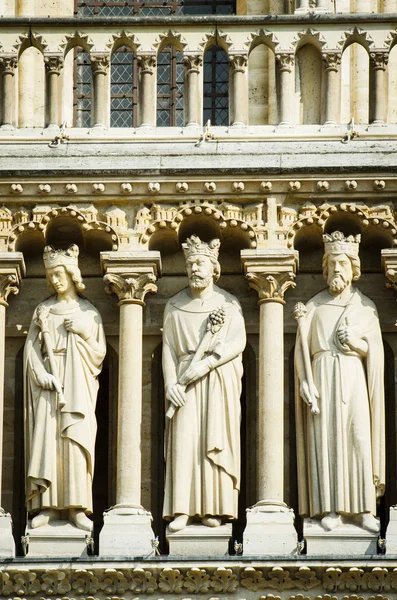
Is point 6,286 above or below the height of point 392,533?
above

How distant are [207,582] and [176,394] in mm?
1437

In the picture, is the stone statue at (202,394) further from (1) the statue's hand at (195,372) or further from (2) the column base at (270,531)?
(2) the column base at (270,531)

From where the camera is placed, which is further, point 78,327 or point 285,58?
point 285,58

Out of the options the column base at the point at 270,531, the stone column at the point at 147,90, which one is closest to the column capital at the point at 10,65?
the stone column at the point at 147,90

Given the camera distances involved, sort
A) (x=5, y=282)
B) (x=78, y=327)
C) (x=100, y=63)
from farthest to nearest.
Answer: (x=100, y=63), (x=5, y=282), (x=78, y=327)

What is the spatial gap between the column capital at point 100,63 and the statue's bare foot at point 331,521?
12.5ft

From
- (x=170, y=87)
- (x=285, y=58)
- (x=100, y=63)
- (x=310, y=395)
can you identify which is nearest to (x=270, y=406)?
(x=310, y=395)

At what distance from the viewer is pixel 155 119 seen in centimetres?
2300

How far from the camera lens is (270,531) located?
856 inches

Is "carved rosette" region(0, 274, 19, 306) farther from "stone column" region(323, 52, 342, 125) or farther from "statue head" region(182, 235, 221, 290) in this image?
"stone column" region(323, 52, 342, 125)

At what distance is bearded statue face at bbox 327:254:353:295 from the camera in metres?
22.4

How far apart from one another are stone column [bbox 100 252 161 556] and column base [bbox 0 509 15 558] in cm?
65

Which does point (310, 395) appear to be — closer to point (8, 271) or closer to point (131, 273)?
point (131, 273)

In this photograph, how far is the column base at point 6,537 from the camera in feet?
71.4
